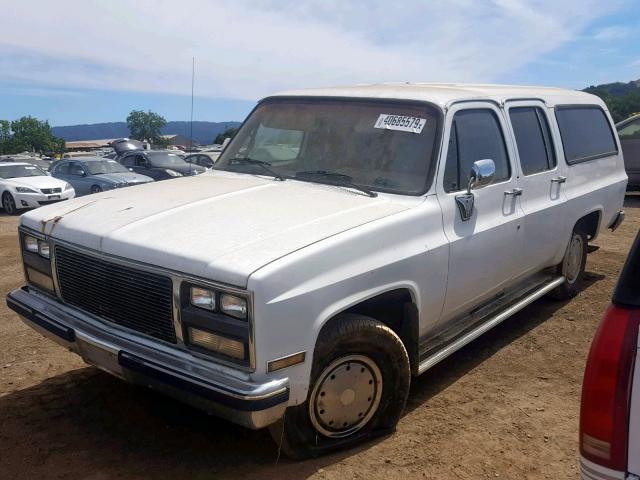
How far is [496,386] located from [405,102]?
2005mm

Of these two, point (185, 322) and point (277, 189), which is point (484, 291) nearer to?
point (277, 189)

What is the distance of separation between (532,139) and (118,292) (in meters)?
3.43

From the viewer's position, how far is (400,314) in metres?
3.73

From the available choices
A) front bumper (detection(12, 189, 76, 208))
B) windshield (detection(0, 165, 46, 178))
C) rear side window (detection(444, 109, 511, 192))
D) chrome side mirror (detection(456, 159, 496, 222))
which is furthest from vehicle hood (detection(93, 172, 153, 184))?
chrome side mirror (detection(456, 159, 496, 222))

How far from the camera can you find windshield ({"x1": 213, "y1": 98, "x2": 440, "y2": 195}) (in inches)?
157

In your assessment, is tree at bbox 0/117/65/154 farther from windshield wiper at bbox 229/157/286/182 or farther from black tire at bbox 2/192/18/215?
windshield wiper at bbox 229/157/286/182

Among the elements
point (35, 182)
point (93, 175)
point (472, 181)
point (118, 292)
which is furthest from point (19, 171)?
point (472, 181)

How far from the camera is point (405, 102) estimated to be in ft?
13.8

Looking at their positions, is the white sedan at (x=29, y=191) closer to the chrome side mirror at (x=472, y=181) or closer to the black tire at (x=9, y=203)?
the black tire at (x=9, y=203)

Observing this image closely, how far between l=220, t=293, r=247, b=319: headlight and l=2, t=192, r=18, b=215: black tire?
48.1 feet

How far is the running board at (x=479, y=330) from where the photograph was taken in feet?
12.6

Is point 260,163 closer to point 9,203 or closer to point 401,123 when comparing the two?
point 401,123

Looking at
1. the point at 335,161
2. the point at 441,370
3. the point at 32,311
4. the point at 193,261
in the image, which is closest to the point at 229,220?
the point at 193,261

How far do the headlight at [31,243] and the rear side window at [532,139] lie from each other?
3405 mm
